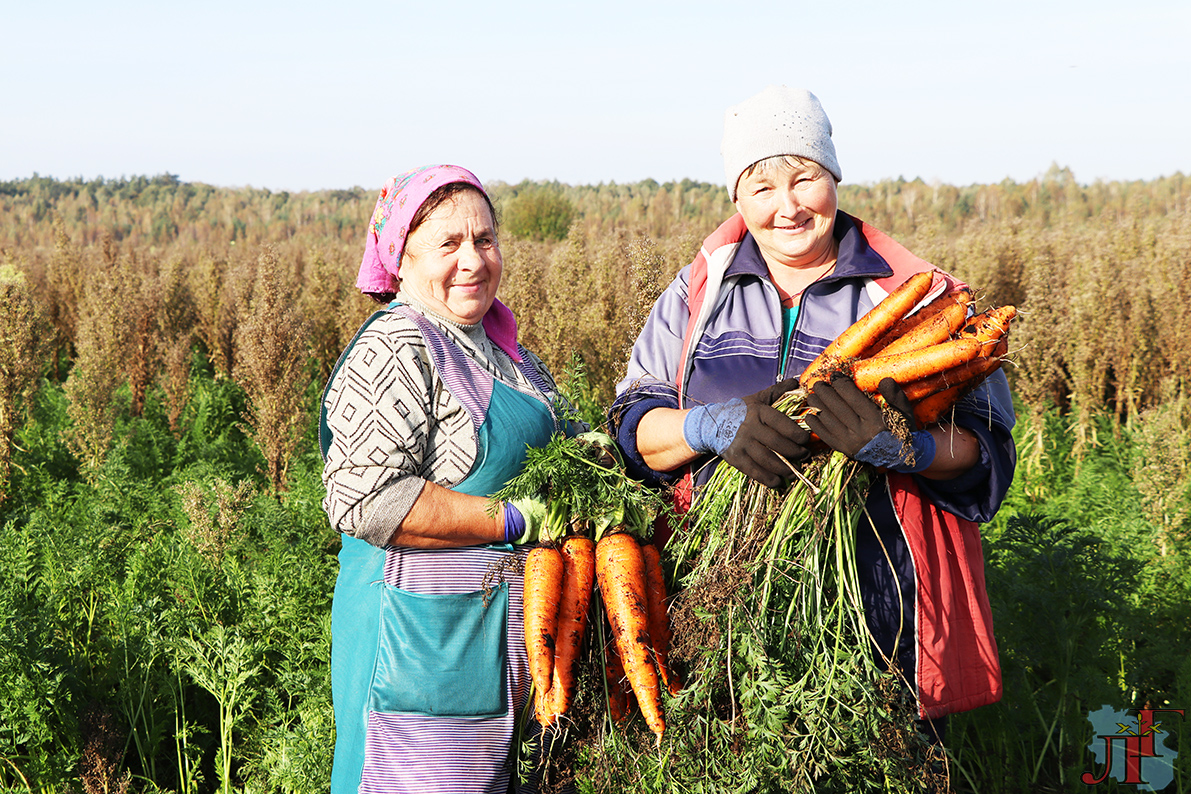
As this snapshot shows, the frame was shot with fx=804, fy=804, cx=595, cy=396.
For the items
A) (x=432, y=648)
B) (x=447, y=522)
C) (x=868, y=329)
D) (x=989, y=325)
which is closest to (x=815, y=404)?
(x=868, y=329)

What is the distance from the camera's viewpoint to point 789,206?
6.41ft

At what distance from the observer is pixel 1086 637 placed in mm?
3125

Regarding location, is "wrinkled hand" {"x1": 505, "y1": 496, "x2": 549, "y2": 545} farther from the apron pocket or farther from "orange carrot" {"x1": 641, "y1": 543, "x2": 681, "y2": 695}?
"orange carrot" {"x1": 641, "y1": 543, "x2": 681, "y2": 695}

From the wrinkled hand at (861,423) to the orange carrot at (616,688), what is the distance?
0.77 metres

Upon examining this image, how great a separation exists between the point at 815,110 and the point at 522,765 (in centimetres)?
173

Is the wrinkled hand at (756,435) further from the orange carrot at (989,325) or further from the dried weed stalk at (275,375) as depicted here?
the dried weed stalk at (275,375)

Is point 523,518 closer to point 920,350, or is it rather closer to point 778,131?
point 920,350

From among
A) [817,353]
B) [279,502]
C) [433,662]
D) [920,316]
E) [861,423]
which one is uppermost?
[920,316]

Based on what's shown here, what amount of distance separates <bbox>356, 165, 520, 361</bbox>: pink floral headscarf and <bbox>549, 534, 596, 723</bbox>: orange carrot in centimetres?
58

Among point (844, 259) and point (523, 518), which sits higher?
point (844, 259)

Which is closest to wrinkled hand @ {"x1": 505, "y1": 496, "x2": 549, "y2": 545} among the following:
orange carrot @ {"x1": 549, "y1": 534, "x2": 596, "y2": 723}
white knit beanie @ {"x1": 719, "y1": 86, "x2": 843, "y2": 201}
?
orange carrot @ {"x1": 549, "y1": 534, "x2": 596, "y2": 723}

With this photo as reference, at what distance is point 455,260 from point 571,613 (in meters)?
0.90

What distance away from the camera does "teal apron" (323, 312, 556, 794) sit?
72.2 inches

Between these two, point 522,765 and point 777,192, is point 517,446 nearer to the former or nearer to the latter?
point 522,765
